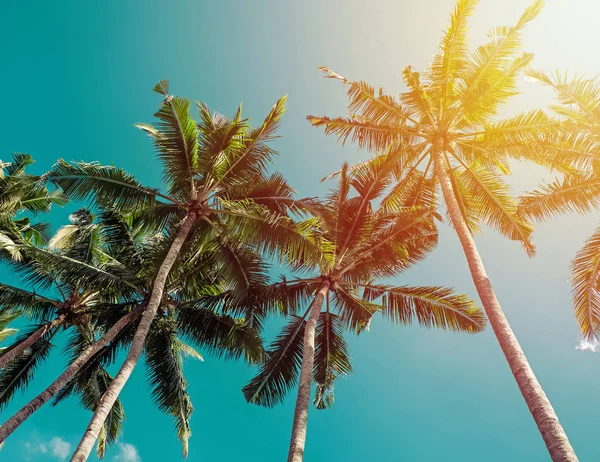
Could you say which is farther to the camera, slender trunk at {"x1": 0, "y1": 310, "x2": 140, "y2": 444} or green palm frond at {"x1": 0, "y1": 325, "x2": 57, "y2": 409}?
green palm frond at {"x1": 0, "y1": 325, "x2": 57, "y2": 409}

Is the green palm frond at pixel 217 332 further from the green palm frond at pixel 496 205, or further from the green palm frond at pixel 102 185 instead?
the green palm frond at pixel 496 205

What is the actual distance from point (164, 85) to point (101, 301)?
7266 millimetres

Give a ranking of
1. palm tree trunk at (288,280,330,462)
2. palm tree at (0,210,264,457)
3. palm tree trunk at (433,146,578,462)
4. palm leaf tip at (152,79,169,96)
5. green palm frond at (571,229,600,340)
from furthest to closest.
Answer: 1. palm tree at (0,210,264,457)
2. palm leaf tip at (152,79,169,96)
3. green palm frond at (571,229,600,340)
4. palm tree trunk at (288,280,330,462)
5. palm tree trunk at (433,146,578,462)

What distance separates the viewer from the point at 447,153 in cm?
1212

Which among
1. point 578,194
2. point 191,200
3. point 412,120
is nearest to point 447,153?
point 412,120

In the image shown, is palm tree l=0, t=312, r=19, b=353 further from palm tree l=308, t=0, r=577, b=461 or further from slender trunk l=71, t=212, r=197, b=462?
palm tree l=308, t=0, r=577, b=461

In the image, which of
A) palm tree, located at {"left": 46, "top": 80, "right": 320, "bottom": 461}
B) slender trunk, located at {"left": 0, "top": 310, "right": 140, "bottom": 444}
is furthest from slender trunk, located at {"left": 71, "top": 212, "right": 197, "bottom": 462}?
slender trunk, located at {"left": 0, "top": 310, "right": 140, "bottom": 444}

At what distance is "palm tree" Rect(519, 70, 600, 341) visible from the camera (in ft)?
30.7

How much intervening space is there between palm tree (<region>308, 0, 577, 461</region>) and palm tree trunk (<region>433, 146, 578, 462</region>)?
0.33ft

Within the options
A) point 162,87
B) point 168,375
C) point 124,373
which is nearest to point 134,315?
point 168,375

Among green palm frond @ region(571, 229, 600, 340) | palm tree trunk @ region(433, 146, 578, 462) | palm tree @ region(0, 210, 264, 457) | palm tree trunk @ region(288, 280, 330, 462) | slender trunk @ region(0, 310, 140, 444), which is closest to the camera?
palm tree trunk @ region(433, 146, 578, 462)

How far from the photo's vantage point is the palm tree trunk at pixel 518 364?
5.28 m

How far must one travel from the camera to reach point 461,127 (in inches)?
472

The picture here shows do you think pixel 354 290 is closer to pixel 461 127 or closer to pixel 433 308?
pixel 433 308
